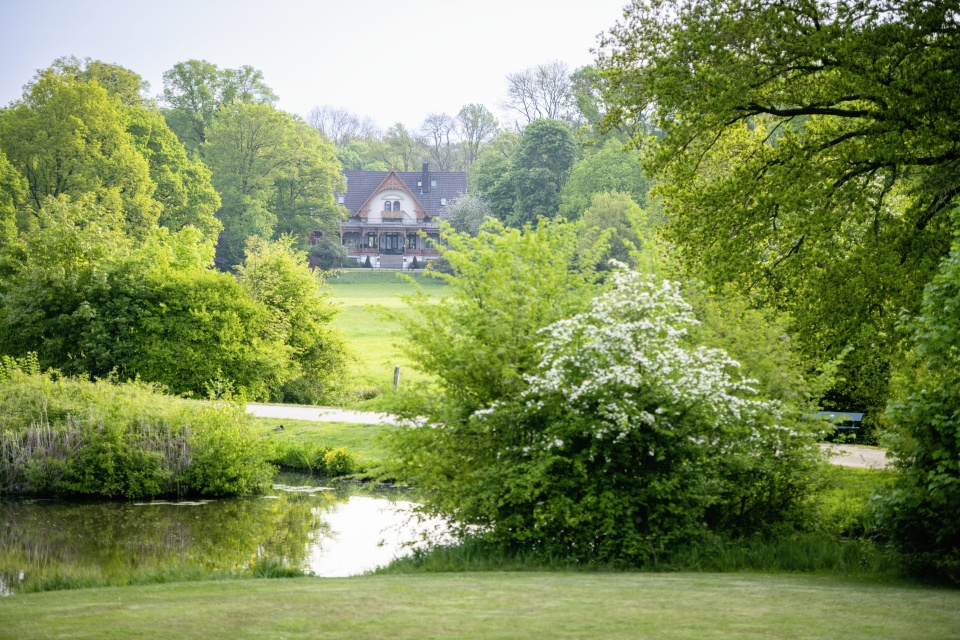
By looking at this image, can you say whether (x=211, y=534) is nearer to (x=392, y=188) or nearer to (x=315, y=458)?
(x=315, y=458)

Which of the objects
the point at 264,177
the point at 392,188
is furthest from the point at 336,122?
the point at 264,177

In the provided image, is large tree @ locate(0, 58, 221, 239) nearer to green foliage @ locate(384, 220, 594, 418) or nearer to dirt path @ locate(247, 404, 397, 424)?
dirt path @ locate(247, 404, 397, 424)

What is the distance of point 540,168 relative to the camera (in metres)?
67.6

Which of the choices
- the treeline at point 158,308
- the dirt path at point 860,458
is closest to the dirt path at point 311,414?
the treeline at point 158,308

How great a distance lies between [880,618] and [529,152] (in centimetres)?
6293

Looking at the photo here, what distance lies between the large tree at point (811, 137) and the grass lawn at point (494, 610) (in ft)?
21.6

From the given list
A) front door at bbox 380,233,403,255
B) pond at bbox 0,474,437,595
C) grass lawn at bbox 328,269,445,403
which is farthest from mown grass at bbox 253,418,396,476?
front door at bbox 380,233,403,255

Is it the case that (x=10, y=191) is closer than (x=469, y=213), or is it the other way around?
(x=10, y=191)

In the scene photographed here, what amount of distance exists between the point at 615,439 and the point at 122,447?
9.81m

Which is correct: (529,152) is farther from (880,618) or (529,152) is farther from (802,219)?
(880,618)

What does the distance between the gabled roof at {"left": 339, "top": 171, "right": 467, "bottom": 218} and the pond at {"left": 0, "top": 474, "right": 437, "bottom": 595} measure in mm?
69941

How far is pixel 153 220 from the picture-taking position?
162ft

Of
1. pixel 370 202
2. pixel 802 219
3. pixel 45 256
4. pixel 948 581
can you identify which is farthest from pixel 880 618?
pixel 370 202

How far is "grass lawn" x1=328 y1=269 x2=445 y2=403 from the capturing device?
30828 millimetres
